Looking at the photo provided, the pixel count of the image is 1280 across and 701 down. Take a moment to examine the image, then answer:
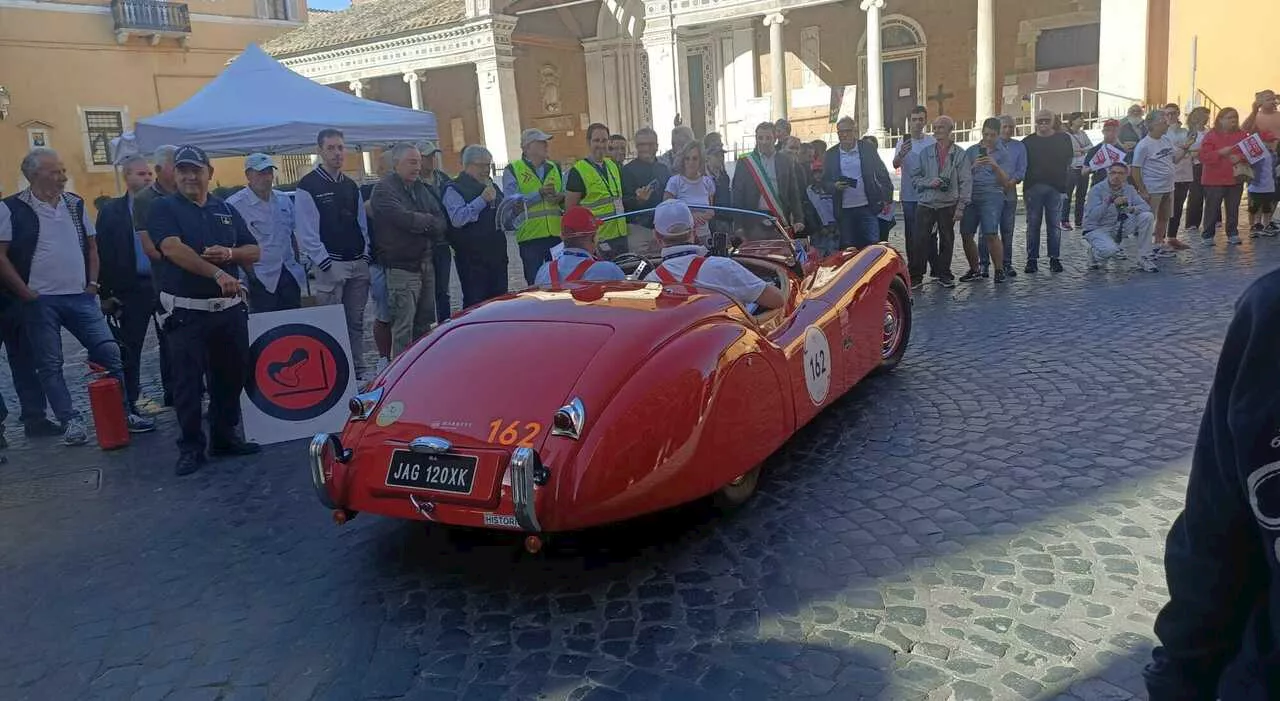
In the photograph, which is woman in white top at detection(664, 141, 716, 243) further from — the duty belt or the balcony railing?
the balcony railing

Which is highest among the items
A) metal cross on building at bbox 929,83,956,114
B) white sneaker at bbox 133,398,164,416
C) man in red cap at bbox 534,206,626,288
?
metal cross on building at bbox 929,83,956,114

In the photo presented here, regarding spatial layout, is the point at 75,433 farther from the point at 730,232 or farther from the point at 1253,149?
the point at 1253,149

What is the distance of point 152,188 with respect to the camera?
6.25 meters

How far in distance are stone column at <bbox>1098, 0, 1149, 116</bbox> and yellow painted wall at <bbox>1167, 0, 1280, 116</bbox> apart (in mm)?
553

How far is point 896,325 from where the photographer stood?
5.84m

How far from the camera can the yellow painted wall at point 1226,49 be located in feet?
53.8

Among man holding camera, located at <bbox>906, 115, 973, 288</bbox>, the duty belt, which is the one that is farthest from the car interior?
man holding camera, located at <bbox>906, 115, 973, 288</bbox>

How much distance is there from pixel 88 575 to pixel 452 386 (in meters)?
1.82

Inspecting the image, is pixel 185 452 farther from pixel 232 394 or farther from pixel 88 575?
pixel 88 575

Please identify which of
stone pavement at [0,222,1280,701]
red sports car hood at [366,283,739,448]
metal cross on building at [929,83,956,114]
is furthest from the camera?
metal cross on building at [929,83,956,114]

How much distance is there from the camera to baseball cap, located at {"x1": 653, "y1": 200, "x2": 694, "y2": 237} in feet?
15.3

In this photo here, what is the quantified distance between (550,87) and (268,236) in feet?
82.9

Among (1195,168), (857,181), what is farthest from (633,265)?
(1195,168)

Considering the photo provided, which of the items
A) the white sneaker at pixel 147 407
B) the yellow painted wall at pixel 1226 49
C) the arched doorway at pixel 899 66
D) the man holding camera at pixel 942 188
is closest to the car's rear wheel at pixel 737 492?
the white sneaker at pixel 147 407
